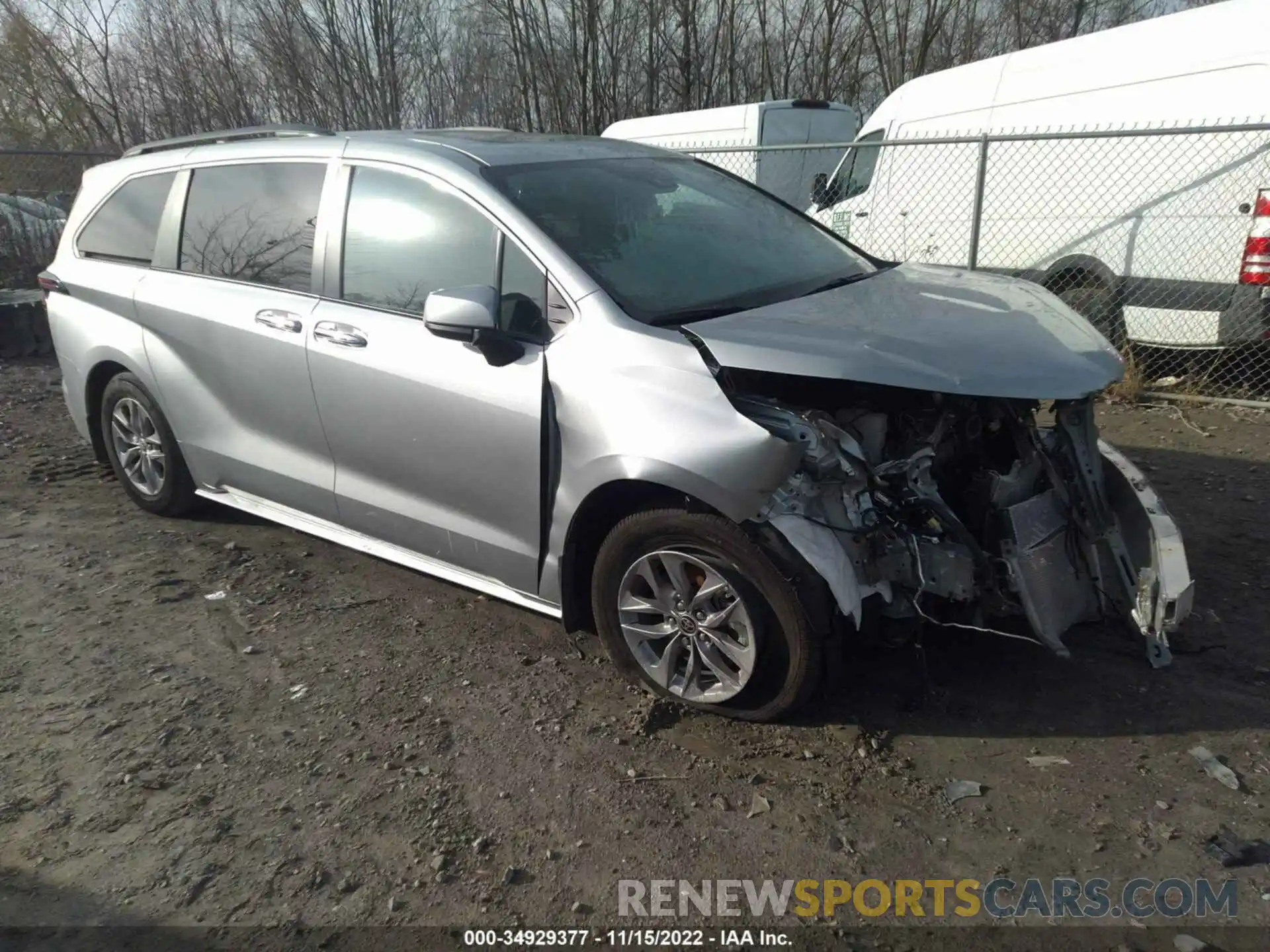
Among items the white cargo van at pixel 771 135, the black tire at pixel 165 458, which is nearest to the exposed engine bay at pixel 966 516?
the black tire at pixel 165 458

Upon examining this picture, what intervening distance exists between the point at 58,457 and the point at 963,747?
6109 millimetres

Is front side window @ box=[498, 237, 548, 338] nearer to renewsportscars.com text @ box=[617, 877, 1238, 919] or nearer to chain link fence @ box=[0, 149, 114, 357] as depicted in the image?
renewsportscars.com text @ box=[617, 877, 1238, 919]

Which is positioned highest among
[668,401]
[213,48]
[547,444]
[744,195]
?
[213,48]

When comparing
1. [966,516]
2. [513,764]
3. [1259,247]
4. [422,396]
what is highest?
[1259,247]

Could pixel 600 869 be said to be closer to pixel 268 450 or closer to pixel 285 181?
pixel 268 450

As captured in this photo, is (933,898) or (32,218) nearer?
(933,898)

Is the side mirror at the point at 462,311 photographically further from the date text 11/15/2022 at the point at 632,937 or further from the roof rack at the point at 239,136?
the date text 11/15/2022 at the point at 632,937

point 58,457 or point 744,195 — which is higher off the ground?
point 744,195

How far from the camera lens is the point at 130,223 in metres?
4.84

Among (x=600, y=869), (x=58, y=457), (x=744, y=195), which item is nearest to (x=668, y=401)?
(x=600, y=869)

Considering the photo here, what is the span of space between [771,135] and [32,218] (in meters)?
9.44

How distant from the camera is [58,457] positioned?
20.7 feet

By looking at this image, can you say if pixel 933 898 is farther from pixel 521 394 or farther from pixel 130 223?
pixel 130 223

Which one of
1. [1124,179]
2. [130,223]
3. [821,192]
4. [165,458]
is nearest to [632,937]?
[165,458]
